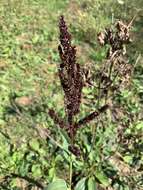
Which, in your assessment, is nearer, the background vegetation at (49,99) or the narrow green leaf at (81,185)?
the narrow green leaf at (81,185)

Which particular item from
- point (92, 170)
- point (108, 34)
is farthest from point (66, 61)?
point (92, 170)

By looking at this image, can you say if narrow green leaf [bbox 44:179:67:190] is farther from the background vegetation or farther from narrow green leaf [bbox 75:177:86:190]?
narrow green leaf [bbox 75:177:86:190]

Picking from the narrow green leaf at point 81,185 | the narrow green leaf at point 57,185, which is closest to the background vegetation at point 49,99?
the narrow green leaf at point 81,185

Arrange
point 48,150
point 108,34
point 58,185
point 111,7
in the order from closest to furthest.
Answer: point 108,34 < point 58,185 < point 48,150 < point 111,7

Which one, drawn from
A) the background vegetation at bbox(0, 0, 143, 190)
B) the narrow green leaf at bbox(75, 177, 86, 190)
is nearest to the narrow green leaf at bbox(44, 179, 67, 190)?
the background vegetation at bbox(0, 0, 143, 190)

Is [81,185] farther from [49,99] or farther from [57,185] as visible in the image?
[49,99]

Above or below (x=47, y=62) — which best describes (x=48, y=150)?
below

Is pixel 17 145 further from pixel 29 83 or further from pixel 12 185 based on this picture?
pixel 29 83

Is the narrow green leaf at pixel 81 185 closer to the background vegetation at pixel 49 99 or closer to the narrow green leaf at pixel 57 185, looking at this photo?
the background vegetation at pixel 49 99
